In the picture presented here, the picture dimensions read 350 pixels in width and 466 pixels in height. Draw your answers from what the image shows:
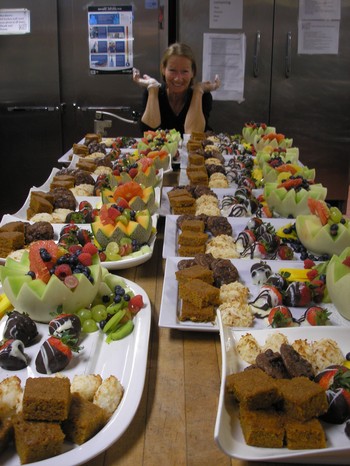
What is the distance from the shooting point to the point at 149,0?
18.6 ft

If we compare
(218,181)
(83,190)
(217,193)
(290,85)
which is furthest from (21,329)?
(290,85)

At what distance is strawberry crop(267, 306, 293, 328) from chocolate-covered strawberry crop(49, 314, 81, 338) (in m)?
0.50

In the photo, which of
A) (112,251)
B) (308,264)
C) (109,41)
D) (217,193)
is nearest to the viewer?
(308,264)

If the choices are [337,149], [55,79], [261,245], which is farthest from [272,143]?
[55,79]

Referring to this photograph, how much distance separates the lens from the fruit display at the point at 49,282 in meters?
1.44

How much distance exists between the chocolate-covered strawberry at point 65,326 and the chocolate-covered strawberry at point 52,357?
0.26 feet

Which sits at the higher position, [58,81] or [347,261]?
[58,81]

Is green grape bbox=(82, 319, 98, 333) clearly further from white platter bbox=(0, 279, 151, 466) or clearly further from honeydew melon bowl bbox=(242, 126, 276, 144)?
honeydew melon bowl bbox=(242, 126, 276, 144)

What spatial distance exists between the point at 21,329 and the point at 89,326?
175 millimetres

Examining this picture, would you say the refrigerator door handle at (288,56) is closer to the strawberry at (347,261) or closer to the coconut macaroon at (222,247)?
the coconut macaroon at (222,247)

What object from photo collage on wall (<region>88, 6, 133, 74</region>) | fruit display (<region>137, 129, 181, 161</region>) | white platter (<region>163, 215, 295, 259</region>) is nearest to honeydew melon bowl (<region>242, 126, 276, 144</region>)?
fruit display (<region>137, 129, 181, 161</region>)

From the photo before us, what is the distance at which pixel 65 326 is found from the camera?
1369 millimetres

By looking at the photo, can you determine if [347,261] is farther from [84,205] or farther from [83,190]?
[83,190]

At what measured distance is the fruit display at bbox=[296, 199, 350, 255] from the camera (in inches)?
76.4
